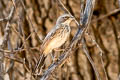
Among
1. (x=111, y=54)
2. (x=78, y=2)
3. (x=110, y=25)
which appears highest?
(x=78, y=2)

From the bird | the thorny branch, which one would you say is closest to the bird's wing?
the bird

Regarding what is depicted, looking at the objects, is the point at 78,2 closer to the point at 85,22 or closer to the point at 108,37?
the point at 108,37

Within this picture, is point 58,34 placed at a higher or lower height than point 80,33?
lower

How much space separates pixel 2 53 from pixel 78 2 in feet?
7.42

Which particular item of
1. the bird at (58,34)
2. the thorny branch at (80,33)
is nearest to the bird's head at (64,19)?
the bird at (58,34)

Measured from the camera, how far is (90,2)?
3.32 meters

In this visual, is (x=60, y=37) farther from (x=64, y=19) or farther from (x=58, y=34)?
(x=64, y=19)

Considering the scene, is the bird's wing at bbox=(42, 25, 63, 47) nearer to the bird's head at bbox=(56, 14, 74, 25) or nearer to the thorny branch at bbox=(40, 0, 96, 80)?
the bird's head at bbox=(56, 14, 74, 25)

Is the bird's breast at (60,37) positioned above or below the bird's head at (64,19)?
below

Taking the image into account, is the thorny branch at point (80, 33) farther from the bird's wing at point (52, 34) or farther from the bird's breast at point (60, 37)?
the bird's breast at point (60, 37)

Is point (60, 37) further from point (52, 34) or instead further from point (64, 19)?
point (64, 19)

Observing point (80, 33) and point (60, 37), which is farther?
point (60, 37)

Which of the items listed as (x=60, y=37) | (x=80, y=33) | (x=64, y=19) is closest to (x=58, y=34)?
(x=60, y=37)

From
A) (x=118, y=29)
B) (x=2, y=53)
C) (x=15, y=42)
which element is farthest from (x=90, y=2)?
(x=15, y=42)
